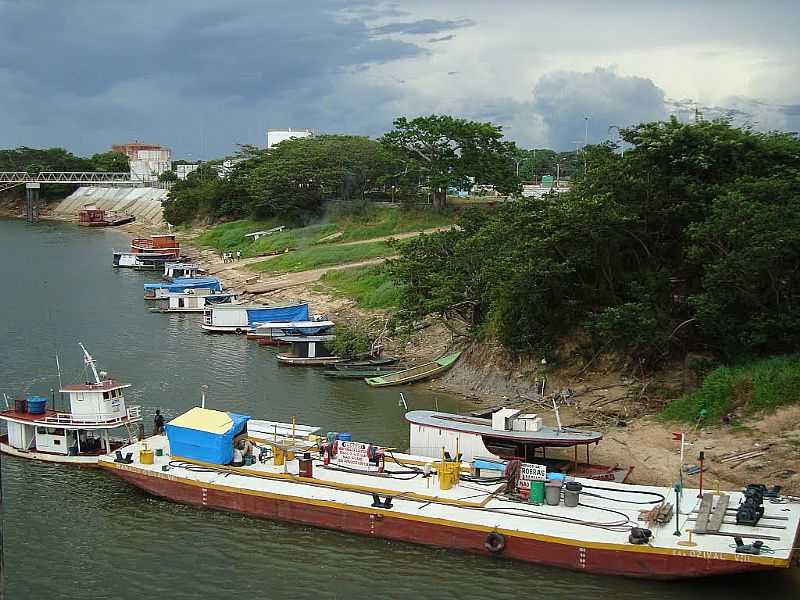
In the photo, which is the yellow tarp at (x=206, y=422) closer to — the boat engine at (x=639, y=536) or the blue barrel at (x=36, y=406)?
the blue barrel at (x=36, y=406)

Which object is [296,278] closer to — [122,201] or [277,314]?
[277,314]

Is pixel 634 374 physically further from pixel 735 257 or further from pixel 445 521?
pixel 445 521

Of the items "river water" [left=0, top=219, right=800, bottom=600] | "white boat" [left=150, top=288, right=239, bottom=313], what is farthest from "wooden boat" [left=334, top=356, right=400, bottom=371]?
"white boat" [left=150, top=288, right=239, bottom=313]

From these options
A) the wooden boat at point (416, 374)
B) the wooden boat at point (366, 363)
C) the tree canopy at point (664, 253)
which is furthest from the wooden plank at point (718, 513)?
the wooden boat at point (366, 363)

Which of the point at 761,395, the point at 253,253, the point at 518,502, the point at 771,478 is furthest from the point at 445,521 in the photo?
the point at 253,253

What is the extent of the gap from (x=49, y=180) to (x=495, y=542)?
165 meters

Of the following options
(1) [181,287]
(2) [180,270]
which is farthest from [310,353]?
(2) [180,270]

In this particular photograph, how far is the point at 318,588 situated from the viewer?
25.7 m

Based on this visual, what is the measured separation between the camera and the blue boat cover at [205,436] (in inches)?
1272

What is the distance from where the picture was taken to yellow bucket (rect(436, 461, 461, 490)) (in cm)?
2961

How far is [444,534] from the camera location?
1081 inches

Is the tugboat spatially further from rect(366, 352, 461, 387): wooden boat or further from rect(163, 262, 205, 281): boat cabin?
rect(163, 262, 205, 281): boat cabin

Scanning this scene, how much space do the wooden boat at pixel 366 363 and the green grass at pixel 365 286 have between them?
6.86m

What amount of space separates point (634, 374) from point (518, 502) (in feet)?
44.1
